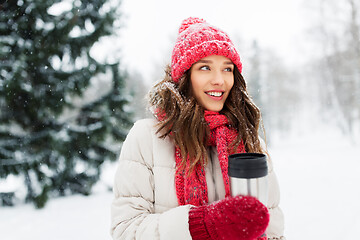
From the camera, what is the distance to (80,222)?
485 cm

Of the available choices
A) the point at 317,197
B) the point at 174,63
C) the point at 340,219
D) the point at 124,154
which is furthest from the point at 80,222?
the point at 317,197

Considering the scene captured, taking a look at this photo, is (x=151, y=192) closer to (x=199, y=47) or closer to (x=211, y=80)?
(x=211, y=80)

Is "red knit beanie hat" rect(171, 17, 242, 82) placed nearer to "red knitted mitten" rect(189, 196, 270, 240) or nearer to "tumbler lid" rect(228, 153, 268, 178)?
"tumbler lid" rect(228, 153, 268, 178)

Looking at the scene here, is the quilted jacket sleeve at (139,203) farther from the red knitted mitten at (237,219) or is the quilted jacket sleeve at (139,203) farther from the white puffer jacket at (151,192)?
the red knitted mitten at (237,219)

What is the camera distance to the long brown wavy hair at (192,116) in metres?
1.52

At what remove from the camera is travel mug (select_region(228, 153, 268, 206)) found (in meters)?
1.07

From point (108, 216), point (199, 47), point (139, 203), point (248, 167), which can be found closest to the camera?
point (248, 167)

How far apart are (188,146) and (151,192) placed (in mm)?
333

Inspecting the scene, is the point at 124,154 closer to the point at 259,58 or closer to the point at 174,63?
the point at 174,63

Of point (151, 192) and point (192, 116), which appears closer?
point (151, 192)

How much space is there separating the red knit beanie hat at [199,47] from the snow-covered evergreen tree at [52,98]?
13.6 ft

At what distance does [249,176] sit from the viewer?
1081 mm

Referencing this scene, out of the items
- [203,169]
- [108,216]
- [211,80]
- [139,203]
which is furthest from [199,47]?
[108,216]

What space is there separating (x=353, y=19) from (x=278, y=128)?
68.7ft
